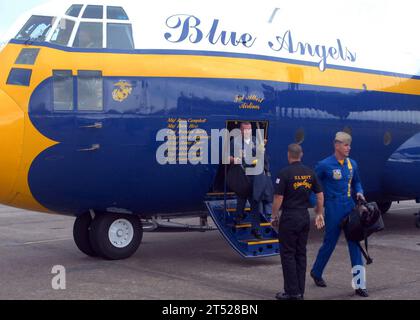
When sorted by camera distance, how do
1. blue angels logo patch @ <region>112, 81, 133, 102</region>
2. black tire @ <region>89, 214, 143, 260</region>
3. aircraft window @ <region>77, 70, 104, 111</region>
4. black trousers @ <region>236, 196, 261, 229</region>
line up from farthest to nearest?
black trousers @ <region>236, 196, 261, 229</region> < black tire @ <region>89, 214, 143, 260</region> < blue angels logo patch @ <region>112, 81, 133, 102</region> < aircraft window @ <region>77, 70, 104, 111</region>

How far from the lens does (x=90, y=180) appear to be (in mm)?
9805

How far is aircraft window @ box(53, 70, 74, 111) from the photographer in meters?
9.59

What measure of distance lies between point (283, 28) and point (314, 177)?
14.7 feet

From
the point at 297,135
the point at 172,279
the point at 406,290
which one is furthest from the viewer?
the point at 297,135

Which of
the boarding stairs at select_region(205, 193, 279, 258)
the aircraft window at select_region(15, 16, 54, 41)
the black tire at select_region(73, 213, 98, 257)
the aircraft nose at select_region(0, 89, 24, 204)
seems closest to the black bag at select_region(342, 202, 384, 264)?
the boarding stairs at select_region(205, 193, 279, 258)

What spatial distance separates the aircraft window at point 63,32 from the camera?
993 cm

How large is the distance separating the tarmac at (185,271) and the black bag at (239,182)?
1.20 meters

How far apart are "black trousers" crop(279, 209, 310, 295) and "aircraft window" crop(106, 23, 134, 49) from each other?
13.2ft

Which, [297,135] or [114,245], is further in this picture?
[297,135]

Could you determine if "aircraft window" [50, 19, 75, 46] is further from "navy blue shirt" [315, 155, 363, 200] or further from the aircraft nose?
"navy blue shirt" [315, 155, 363, 200]

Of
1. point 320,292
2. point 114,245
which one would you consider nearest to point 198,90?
point 114,245

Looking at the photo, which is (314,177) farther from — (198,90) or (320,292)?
(198,90)

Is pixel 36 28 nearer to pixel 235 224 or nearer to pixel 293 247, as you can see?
pixel 235 224
